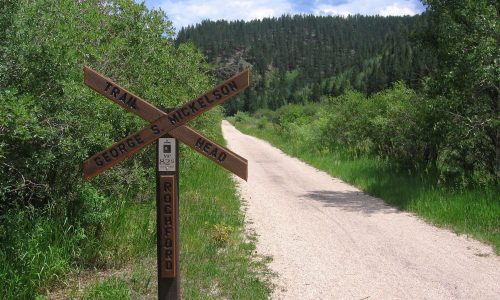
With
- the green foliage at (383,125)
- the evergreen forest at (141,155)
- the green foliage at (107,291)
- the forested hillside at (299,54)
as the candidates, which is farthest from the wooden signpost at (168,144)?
the forested hillside at (299,54)

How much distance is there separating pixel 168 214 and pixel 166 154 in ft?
1.42

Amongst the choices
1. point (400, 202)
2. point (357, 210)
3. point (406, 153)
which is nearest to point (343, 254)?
point (357, 210)

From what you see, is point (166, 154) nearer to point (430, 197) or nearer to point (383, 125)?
point (430, 197)

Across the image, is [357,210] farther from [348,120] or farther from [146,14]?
[348,120]

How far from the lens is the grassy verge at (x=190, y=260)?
5062 millimetres

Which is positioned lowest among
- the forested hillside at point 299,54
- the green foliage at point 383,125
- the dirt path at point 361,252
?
the dirt path at point 361,252

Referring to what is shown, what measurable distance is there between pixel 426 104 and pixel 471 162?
5.01 feet

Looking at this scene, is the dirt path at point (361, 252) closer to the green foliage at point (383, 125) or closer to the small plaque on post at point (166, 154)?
the small plaque on post at point (166, 154)

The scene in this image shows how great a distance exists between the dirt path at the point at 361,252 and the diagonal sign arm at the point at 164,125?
256 centimetres

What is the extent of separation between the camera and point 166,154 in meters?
3.47

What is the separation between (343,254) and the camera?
6.68m

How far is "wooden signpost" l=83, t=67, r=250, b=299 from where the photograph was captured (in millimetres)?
3387

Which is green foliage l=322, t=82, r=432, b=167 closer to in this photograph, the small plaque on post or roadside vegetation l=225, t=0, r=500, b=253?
roadside vegetation l=225, t=0, r=500, b=253

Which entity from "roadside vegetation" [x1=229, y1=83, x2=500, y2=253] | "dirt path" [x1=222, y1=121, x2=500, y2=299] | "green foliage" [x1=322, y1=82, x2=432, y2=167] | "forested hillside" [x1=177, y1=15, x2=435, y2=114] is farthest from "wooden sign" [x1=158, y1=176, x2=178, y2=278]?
"forested hillside" [x1=177, y1=15, x2=435, y2=114]
